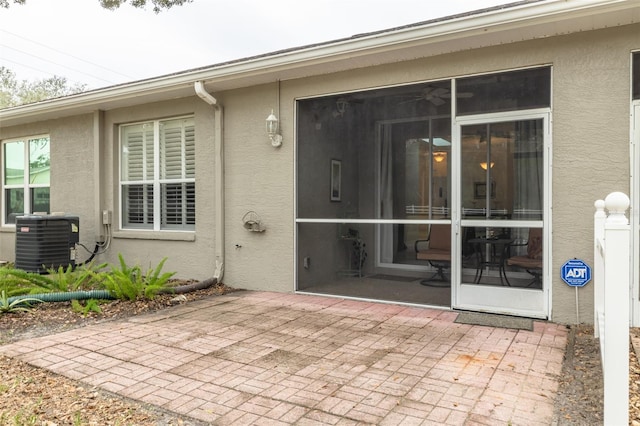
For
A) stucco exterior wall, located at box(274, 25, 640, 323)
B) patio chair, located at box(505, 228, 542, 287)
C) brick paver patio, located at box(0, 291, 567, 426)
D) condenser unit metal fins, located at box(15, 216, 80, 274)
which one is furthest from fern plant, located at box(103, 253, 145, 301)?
stucco exterior wall, located at box(274, 25, 640, 323)

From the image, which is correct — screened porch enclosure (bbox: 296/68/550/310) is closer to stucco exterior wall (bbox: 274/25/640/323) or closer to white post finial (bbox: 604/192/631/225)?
stucco exterior wall (bbox: 274/25/640/323)

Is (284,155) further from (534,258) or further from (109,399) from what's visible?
(109,399)

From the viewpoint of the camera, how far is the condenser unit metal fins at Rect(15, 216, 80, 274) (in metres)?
6.34

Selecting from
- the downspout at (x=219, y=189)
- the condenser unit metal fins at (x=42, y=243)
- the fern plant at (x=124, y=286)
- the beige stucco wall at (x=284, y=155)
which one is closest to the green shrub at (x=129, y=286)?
the fern plant at (x=124, y=286)

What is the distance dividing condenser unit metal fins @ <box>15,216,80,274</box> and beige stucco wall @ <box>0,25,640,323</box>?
665 mm

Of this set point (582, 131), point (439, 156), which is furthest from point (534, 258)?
point (439, 156)

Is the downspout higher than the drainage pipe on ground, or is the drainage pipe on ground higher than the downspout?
Answer: the downspout

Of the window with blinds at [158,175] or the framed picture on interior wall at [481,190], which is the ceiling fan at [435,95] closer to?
the framed picture on interior wall at [481,190]

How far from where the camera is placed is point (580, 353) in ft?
10.8

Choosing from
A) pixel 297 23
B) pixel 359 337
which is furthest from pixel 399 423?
pixel 297 23

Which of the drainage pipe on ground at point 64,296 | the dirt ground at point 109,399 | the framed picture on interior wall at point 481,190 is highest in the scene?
the framed picture on interior wall at point 481,190

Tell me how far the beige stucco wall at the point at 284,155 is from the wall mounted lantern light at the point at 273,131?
0.29 ft

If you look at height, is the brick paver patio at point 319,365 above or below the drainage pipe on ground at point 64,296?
below

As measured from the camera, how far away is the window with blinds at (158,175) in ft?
21.4
